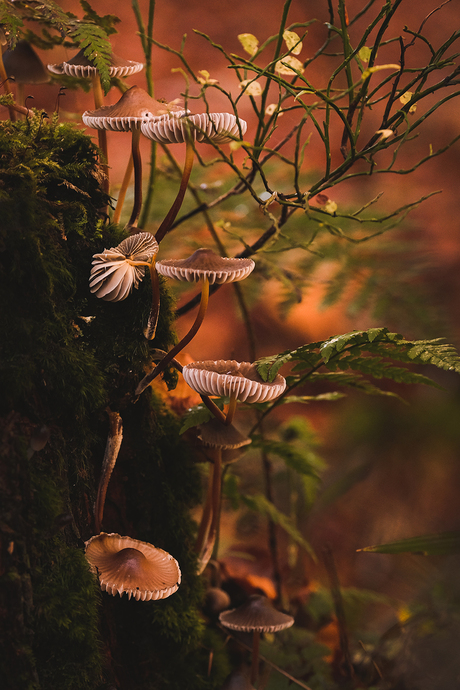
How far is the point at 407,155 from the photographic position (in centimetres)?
585

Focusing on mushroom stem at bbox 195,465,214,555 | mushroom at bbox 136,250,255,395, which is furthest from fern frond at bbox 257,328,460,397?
mushroom stem at bbox 195,465,214,555

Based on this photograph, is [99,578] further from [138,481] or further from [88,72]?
[88,72]

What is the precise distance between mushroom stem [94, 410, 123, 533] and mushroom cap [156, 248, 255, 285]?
44 centimetres

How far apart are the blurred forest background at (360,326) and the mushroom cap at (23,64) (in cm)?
42

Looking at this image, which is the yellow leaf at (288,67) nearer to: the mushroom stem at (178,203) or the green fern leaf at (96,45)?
the mushroom stem at (178,203)

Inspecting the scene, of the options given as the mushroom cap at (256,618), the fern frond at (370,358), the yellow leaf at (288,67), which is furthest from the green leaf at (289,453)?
the yellow leaf at (288,67)

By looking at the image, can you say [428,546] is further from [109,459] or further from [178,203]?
[178,203]

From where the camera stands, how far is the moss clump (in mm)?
1052

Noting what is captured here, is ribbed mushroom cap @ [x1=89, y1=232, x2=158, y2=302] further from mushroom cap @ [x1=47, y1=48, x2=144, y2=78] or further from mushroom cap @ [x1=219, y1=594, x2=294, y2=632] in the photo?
mushroom cap @ [x1=219, y1=594, x2=294, y2=632]

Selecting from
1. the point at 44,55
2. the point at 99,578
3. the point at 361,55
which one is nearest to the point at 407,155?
the point at 44,55

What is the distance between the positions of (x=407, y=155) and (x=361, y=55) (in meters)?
5.16

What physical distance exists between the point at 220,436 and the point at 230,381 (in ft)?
1.07

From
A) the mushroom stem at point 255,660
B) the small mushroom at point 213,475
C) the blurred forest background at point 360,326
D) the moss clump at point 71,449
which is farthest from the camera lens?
the blurred forest background at point 360,326

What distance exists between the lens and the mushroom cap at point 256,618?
5.22 feet
